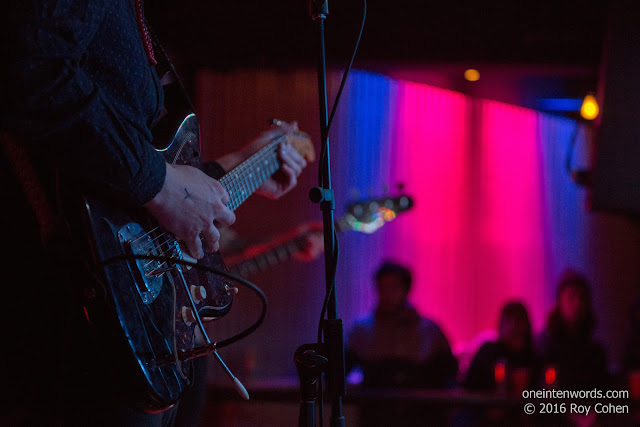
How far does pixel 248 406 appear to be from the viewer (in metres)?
3.78

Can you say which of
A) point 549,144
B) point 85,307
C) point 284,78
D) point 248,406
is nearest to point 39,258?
point 85,307

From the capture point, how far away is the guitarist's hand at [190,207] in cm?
121

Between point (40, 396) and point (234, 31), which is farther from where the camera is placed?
point (234, 31)

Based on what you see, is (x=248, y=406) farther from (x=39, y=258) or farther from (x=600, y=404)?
(x=39, y=258)

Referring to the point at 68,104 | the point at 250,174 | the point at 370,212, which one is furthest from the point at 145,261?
the point at 370,212

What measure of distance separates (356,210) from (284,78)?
7.54ft

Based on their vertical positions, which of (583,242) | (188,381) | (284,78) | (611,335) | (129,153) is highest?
(284,78)

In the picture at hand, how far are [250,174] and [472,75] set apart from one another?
3.91 metres


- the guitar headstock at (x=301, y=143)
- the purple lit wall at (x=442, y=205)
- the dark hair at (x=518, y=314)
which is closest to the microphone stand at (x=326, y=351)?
the guitar headstock at (x=301, y=143)

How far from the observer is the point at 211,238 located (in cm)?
134

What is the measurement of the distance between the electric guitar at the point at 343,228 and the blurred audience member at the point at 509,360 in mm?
1126

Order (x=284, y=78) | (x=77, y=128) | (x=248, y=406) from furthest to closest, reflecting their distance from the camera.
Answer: (x=284, y=78) → (x=248, y=406) → (x=77, y=128)

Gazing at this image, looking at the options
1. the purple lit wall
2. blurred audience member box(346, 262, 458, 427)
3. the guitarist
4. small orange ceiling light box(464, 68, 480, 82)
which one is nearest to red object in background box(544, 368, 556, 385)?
blurred audience member box(346, 262, 458, 427)

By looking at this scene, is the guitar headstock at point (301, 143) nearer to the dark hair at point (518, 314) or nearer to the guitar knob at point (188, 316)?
the guitar knob at point (188, 316)
